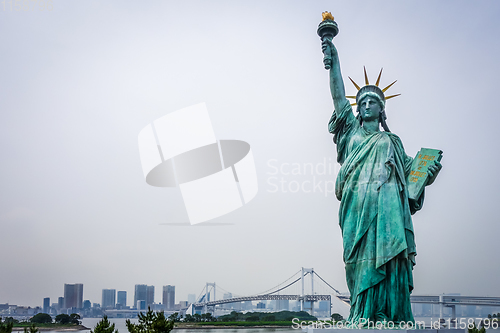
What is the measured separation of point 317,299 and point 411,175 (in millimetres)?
47637

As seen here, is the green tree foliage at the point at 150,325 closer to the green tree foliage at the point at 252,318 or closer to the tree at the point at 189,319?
the tree at the point at 189,319

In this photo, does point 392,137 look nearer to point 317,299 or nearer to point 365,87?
point 365,87

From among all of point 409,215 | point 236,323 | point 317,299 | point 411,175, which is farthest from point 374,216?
point 317,299

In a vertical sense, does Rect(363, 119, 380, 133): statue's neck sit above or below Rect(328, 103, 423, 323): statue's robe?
above

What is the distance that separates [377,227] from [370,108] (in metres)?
2.48

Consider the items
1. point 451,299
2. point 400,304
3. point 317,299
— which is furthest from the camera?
point 317,299

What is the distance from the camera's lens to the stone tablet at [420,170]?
30.7ft

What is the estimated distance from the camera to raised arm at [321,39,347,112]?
1014 centimetres

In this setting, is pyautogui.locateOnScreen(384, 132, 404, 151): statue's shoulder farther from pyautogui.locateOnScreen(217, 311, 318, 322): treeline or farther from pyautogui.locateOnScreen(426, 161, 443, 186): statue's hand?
pyautogui.locateOnScreen(217, 311, 318, 322): treeline

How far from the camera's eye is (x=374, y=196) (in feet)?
29.5

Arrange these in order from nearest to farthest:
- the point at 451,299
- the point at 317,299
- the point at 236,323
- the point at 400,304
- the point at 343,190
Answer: the point at 400,304, the point at 343,190, the point at 451,299, the point at 236,323, the point at 317,299

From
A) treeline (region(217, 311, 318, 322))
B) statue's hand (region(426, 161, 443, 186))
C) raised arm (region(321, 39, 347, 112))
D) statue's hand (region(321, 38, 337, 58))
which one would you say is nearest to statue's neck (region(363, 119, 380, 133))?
raised arm (region(321, 39, 347, 112))

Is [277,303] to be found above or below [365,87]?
below

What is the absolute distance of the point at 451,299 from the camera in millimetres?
31594
